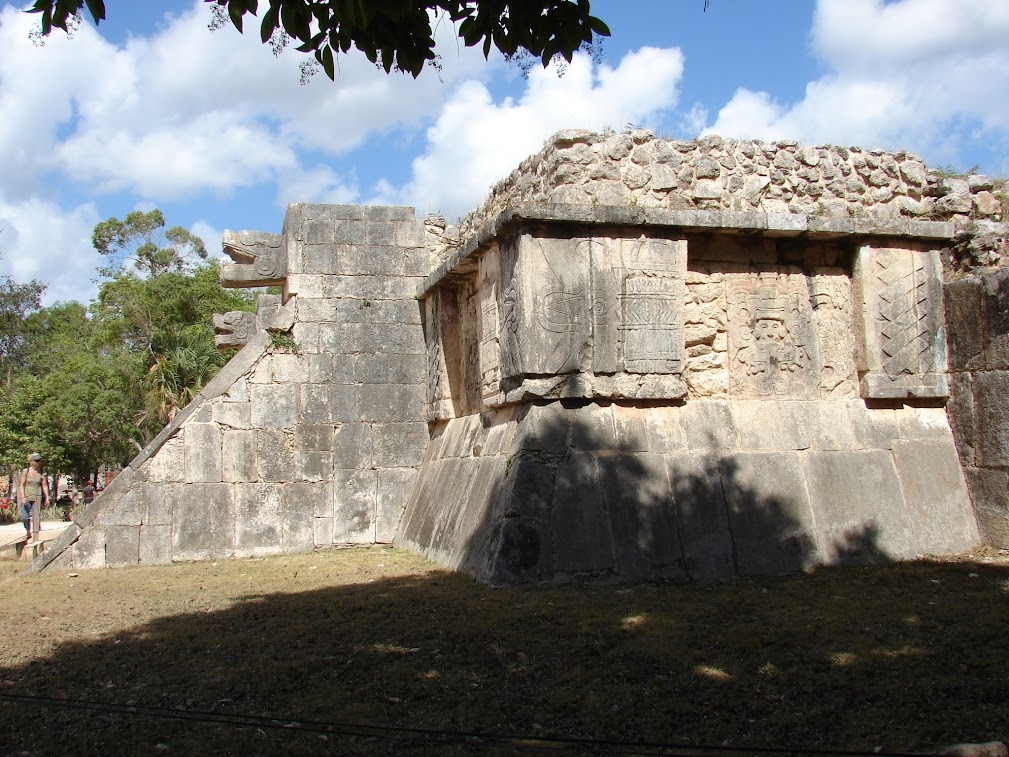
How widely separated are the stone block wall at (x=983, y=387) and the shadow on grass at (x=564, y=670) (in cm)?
134

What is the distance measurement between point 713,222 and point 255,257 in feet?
17.7

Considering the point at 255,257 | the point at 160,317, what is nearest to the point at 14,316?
the point at 160,317

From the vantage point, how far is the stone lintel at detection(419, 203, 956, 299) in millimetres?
7305

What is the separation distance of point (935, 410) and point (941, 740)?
5.13 meters

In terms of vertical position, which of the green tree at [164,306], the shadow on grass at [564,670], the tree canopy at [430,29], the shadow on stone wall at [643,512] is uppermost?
the green tree at [164,306]

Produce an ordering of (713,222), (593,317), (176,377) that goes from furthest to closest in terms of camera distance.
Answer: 1. (176,377)
2. (713,222)
3. (593,317)

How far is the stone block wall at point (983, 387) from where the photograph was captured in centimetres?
762

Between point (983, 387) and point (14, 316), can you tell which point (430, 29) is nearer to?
point (983, 387)

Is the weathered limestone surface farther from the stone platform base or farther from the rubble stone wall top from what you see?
the stone platform base

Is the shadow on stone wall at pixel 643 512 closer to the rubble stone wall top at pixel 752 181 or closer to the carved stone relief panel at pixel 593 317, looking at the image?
the carved stone relief panel at pixel 593 317

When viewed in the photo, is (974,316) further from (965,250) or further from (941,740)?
(941,740)

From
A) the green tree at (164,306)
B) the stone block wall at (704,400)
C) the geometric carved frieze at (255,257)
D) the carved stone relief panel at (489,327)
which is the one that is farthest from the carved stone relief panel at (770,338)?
the green tree at (164,306)

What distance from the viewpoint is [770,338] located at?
805 centimetres

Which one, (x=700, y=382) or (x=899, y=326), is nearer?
(x=700, y=382)
